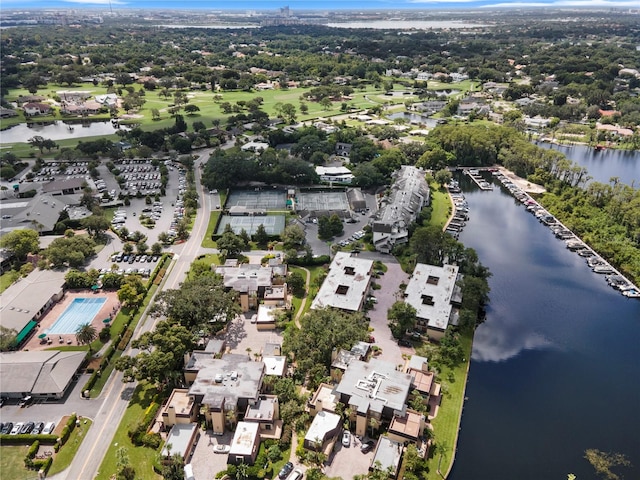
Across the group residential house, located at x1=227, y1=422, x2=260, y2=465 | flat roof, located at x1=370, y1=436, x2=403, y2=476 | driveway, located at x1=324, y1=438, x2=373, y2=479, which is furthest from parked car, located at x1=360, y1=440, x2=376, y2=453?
residential house, located at x1=227, y1=422, x2=260, y2=465

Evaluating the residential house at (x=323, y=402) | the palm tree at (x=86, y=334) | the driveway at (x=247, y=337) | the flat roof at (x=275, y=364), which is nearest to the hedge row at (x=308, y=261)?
the driveway at (x=247, y=337)

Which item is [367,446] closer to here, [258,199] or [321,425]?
[321,425]

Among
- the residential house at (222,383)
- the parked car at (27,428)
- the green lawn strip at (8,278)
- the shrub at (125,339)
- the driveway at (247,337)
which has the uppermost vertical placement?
the residential house at (222,383)

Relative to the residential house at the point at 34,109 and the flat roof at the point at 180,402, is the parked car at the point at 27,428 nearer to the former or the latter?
the flat roof at the point at 180,402

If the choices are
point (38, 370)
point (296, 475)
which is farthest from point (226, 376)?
point (38, 370)

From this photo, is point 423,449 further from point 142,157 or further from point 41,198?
point 142,157

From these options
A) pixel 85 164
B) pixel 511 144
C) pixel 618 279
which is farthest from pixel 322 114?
pixel 618 279
